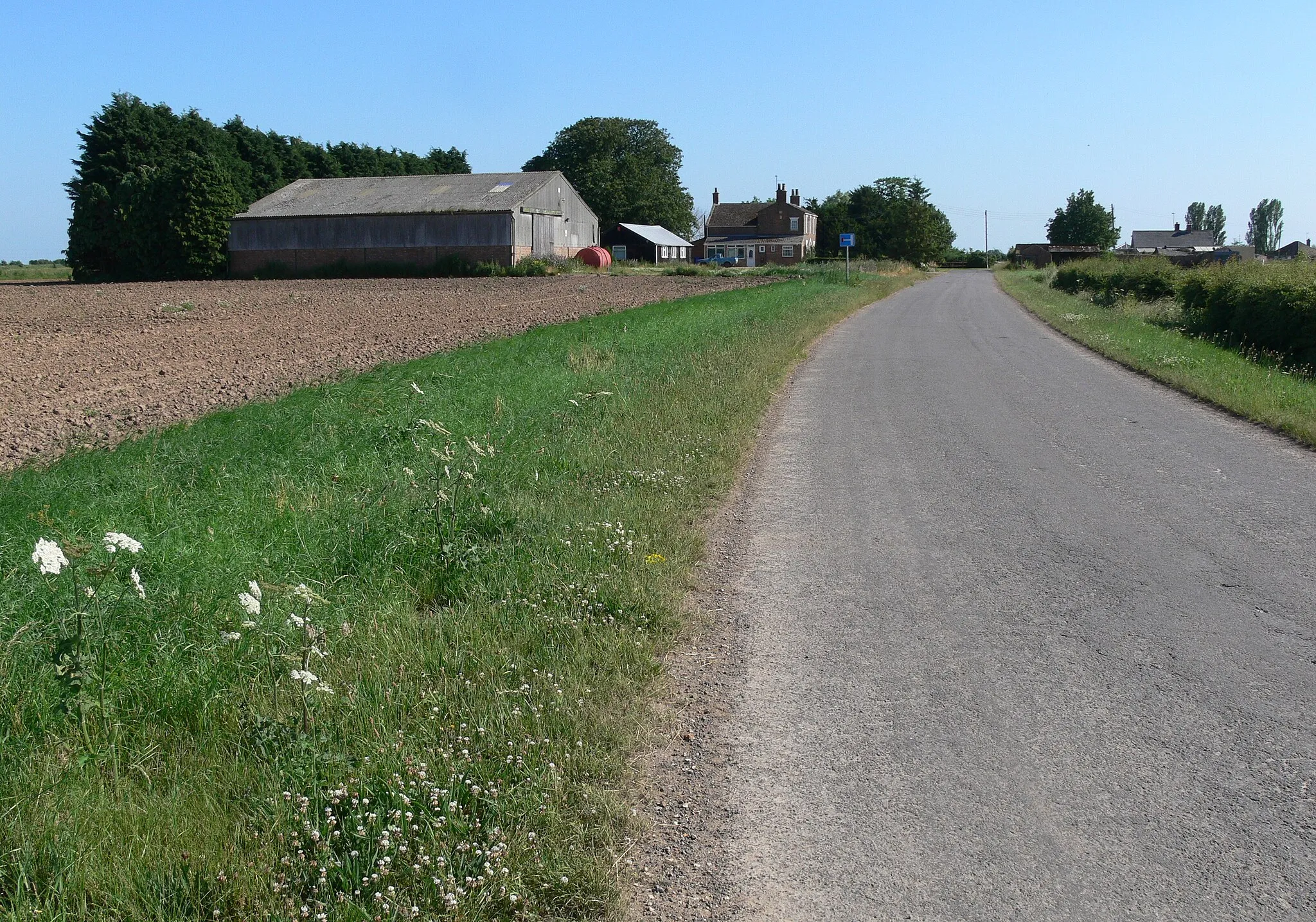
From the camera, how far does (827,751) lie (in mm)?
4527

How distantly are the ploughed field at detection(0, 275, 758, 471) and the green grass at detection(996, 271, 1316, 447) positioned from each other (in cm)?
1352

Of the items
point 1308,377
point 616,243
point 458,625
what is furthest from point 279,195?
point 458,625

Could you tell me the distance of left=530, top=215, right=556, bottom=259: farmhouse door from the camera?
6869 cm

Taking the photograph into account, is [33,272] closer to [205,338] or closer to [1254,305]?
[205,338]

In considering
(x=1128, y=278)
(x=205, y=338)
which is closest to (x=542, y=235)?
(x=1128, y=278)

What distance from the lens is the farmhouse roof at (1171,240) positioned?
133 metres

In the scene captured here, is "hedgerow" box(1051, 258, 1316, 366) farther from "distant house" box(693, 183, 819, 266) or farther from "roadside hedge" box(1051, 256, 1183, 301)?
"distant house" box(693, 183, 819, 266)

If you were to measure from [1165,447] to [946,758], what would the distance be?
26.7ft

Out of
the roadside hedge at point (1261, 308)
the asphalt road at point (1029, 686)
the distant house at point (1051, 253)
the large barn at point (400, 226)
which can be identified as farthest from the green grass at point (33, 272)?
the distant house at point (1051, 253)

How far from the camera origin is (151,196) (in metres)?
65.4

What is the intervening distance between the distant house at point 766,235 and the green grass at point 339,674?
10329cm

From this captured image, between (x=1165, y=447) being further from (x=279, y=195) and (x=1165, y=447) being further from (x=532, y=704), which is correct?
(x=279, y=195)

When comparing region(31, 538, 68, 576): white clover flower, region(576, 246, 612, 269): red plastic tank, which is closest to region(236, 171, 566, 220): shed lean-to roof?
region(576, 246, 612, 269): red plastic tank

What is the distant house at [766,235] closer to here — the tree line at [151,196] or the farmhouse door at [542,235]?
the farmhouse door at [542,235]
